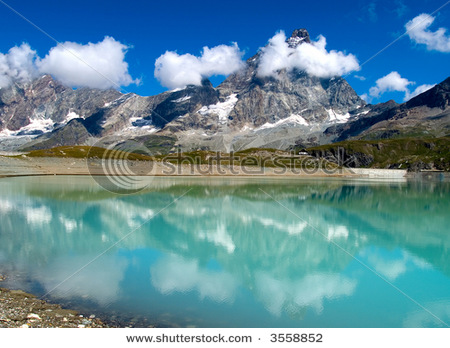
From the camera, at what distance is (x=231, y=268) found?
14367mm

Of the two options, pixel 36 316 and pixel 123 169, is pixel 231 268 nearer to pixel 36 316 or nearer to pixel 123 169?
pixel 36 316

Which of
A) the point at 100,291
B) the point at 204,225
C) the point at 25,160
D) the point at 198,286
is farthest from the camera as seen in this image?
the point at 25,160

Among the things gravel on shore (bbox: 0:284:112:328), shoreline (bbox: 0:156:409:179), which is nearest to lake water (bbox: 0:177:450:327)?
gravel on shore (bbox: 0:284:112:328)

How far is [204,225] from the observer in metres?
24.2

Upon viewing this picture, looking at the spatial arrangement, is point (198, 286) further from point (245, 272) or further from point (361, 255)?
point (361, 255)

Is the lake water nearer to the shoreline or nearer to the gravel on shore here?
the gravel on shore

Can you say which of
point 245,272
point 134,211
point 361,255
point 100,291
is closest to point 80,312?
point 100,291

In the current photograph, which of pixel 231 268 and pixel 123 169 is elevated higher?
pixel 123 169

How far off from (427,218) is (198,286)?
2755 centimetres

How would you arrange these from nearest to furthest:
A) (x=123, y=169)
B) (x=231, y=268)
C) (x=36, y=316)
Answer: (x=36, y=316) < (x=231, y=268) < (x=123, y=169)

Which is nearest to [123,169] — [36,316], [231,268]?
[231,268]

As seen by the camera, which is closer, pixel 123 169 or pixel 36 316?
pixel 36 316

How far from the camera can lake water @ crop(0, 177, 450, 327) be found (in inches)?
390
